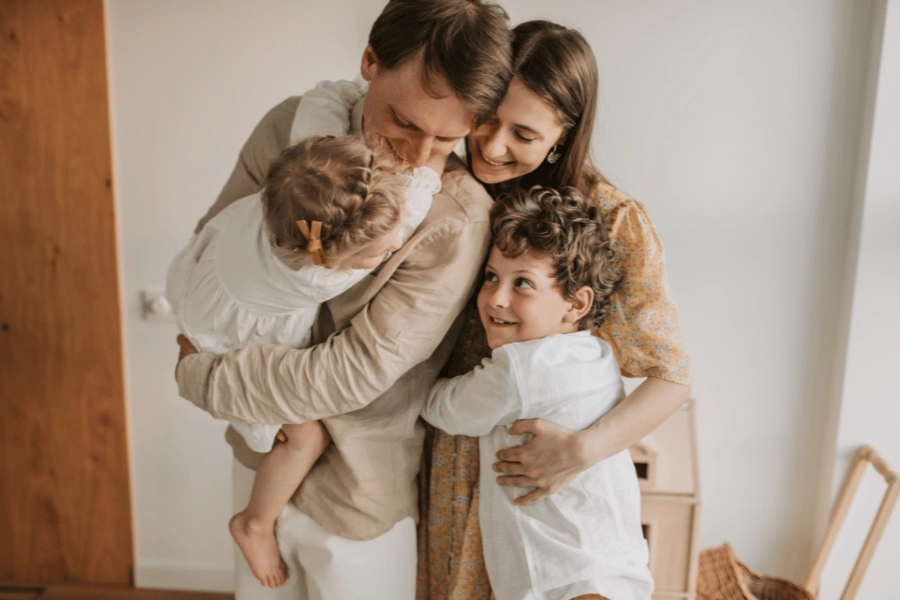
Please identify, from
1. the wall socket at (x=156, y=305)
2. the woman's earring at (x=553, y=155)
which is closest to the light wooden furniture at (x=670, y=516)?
the woman's earring at (x=553, y=155)

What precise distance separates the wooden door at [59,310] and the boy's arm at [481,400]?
1.34 m

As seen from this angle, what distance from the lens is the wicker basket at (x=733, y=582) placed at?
6.32 feet

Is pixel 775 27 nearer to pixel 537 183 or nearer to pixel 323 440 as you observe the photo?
pixel 537 183

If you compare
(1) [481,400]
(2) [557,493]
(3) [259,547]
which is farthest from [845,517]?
(3) [259,547]

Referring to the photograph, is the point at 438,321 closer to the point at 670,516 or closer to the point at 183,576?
the point at 670,516

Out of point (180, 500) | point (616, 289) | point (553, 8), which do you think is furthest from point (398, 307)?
point (180, 500)

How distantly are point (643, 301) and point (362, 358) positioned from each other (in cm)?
50

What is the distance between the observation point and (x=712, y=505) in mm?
2154

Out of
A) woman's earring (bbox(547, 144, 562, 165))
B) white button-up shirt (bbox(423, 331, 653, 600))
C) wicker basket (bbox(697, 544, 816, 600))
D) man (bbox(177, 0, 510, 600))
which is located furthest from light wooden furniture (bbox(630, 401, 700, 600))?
woman's earring (bbox(547, 144, 562, 165))

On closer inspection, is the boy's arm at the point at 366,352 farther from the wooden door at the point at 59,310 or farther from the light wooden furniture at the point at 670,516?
the wooden door at the point at 59,310

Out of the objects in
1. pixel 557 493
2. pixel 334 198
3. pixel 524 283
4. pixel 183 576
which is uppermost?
pixel 334 198

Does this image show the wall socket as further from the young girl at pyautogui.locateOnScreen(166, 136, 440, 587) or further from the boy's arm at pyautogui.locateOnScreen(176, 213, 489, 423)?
the boy's arm at pyautogui.locateOnScreen(176, 213, 489, 423)

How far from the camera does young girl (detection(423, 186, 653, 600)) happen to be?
3.98 ft

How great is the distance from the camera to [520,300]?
4.03ft
